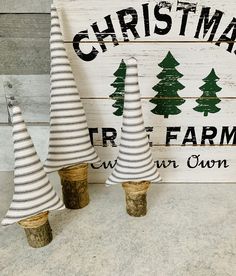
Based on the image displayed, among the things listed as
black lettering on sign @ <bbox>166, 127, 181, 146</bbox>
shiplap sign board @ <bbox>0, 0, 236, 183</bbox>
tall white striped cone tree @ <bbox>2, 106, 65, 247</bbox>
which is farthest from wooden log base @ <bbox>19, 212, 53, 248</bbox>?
black lettering on sign @ <bbox>166, 127, 181, 146</bbox>

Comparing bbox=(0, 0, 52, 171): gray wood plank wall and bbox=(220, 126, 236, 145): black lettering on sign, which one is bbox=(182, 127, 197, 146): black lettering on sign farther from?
bbox=(0, 0, 52, 171): gray wood plank wall

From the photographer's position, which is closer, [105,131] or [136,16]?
[136,16]

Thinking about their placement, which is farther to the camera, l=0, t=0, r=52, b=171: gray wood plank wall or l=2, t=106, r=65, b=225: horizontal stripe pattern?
l=0, t=0, r=52, b=171: gray wood plank wall

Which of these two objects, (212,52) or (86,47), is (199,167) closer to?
(212,52)

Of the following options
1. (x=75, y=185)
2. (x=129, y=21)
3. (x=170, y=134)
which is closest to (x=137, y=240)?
(x=75, y=185)

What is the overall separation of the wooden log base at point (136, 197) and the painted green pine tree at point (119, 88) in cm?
21

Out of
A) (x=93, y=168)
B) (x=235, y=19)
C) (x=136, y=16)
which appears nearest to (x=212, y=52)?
(x=235, y=19)

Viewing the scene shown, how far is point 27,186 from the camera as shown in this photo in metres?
0.71

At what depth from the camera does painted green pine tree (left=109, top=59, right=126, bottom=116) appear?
90 centimetres

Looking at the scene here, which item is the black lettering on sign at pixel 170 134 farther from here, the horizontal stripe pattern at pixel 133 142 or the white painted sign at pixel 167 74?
the horizontal stripe pattern at pixel 133 142

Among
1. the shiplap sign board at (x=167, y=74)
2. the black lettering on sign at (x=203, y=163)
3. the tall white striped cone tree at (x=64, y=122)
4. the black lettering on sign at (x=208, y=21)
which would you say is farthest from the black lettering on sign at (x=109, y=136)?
the black lettering on sign at (x=208, y=21)

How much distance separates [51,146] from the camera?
2.75 ft

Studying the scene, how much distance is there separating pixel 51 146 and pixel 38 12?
0.35 meters

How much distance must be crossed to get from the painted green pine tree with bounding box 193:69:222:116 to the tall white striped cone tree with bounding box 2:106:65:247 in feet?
1.47
